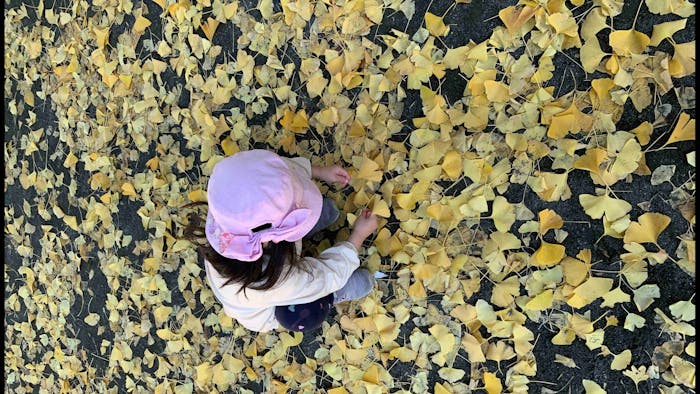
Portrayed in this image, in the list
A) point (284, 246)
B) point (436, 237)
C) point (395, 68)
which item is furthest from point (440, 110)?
point (284, 246)

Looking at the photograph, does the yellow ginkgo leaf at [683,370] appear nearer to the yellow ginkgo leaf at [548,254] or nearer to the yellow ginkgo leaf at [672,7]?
the yellow ginkgo leaf at [548,254]

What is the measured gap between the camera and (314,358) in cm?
113

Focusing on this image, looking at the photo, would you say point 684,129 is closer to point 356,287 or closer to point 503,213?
point 503,213

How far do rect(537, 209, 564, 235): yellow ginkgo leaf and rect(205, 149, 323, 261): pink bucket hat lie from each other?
0.37 meters

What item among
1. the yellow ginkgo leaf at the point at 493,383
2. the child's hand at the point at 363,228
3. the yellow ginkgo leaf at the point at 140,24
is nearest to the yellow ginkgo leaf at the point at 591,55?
the child's hand at the point at 363,228

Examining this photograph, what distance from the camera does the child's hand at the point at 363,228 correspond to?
1.03m

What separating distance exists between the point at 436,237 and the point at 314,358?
357mm

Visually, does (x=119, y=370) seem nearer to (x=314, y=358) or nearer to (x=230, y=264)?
(x=314, y=358)

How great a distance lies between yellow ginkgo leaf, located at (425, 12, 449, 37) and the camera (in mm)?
982

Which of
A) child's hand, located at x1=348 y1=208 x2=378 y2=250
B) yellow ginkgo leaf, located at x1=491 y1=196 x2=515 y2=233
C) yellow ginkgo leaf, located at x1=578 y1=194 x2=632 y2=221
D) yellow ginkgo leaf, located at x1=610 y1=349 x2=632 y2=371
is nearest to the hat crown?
child's hand, located at x1=348 y1=208 x2=378 y2=250

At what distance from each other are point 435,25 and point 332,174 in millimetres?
317

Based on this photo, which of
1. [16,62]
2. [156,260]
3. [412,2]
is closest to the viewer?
[412,2]

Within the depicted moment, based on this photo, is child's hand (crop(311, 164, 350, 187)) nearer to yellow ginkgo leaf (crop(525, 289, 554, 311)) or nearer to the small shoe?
the small shoe

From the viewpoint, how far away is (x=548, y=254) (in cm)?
92
